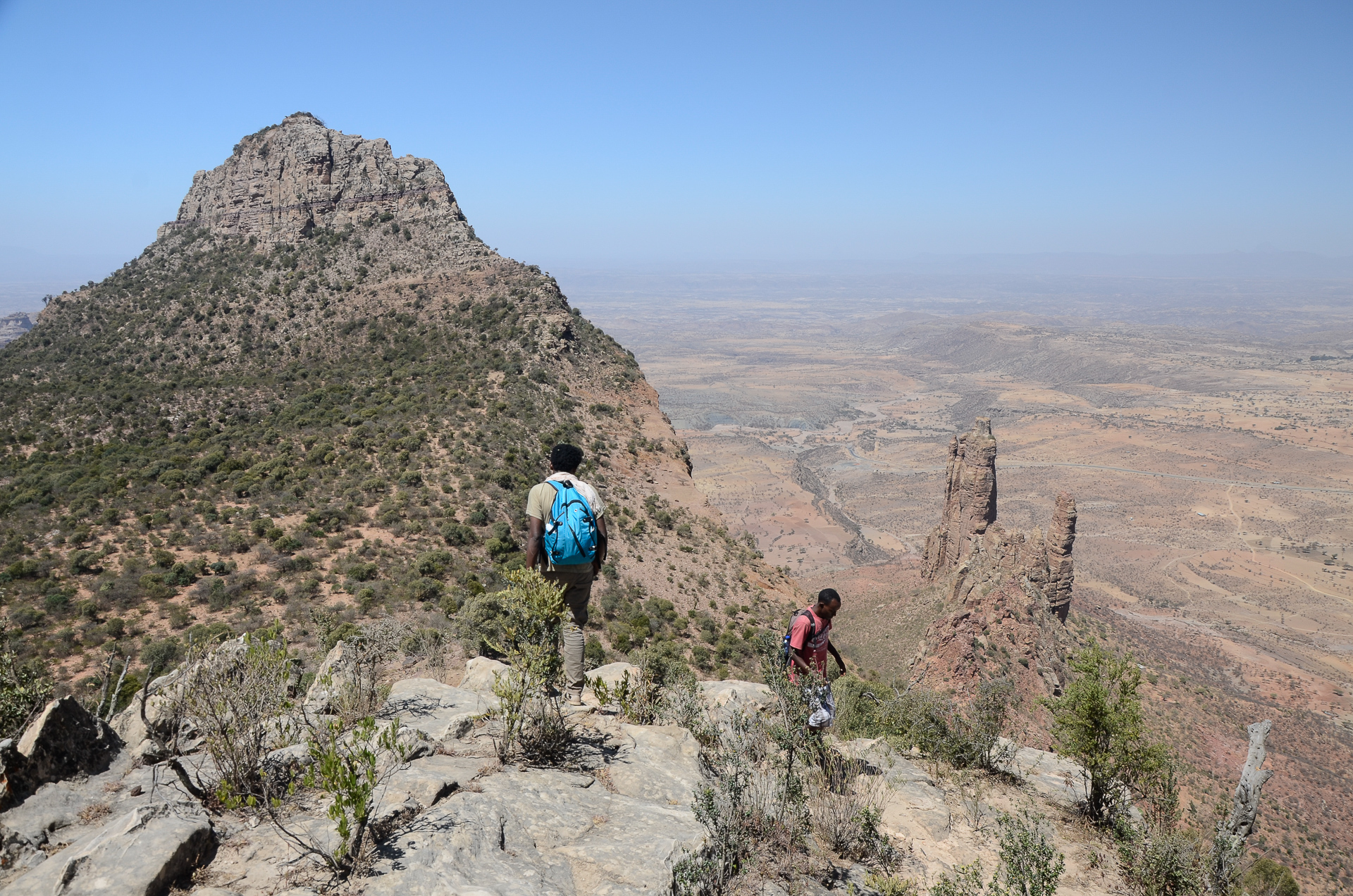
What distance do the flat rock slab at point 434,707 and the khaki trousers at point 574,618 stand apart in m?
0.78

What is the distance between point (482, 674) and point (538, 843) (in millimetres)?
3448

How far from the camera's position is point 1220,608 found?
46062 mm

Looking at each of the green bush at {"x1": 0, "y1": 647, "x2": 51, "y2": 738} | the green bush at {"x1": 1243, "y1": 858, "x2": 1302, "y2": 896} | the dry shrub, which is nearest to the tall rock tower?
the green bush at {"x1": 1243, "y1": 858, "x2": 1302, "y2": 896}

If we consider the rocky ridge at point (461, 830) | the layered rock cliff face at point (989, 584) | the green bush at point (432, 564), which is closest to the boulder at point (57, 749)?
the rocky ridge at point (461, 830)

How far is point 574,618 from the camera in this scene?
6.18m

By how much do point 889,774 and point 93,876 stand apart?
20.6 ft

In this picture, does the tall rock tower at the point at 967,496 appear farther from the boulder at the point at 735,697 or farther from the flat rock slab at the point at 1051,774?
the boulder at the point at 735,697

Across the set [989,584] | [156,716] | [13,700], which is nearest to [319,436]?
[13,700]

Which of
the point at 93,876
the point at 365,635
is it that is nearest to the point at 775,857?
the point at 93,876

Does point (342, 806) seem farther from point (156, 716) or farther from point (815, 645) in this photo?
point (815, 645)

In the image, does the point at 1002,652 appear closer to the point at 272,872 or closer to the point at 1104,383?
the point at 272,872

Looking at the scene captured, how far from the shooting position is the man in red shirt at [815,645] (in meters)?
5.83

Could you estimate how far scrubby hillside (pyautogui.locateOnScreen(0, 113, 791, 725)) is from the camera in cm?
1588

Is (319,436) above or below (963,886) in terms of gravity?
above
